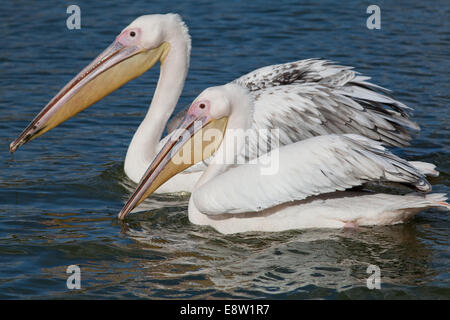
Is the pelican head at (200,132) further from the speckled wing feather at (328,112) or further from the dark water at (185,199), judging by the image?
the speckled wing feather at (328,112)

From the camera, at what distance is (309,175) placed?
5238mm

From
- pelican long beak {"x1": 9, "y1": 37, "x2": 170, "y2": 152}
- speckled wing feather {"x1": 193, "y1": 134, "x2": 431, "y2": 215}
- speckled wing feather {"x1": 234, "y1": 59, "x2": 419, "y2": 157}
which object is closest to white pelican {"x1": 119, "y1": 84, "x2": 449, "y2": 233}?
speckled wing feather {"x1": 193, "y1": 134, "x2": 431, "y2": 215}

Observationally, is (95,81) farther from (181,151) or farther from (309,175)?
(309,175)

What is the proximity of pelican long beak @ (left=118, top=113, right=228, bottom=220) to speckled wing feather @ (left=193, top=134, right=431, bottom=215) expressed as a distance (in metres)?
0.39

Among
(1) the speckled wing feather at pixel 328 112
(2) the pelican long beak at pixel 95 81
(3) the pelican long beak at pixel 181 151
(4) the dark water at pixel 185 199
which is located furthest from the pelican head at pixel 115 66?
(3) the pelican long beak at pixel 181 151

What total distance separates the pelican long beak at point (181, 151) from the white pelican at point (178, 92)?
56 centimetres

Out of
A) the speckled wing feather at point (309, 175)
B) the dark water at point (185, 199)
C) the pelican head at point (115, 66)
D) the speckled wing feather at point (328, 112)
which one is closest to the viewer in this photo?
the dark water at point (185, 199)

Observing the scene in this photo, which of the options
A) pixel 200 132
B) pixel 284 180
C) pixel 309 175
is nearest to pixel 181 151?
pixel 200 132

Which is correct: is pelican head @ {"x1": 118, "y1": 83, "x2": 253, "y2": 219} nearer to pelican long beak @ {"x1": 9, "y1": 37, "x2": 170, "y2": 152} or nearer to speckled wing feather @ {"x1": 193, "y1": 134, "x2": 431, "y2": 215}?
speckled wing feather @ {"x1": 193, "y1": 134, "x2": 431, "y2": 215}

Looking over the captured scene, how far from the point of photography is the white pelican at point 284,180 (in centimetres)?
522

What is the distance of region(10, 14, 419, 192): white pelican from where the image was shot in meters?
6.24

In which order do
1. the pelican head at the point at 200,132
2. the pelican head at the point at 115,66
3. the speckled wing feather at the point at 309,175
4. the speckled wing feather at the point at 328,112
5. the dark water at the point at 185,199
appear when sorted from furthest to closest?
the pelican head at the point at 115,66, the speckled wing feather at the point at 328,112, the pelican head at the point at 200,132, the speckled wing feather at the point at 309,175, the dark water at the point at 185,199

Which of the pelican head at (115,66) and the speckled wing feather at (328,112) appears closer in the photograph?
the speckled wing feather at (328,112)

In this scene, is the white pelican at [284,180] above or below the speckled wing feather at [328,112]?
below
